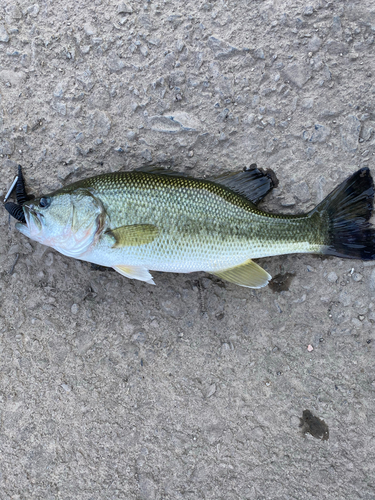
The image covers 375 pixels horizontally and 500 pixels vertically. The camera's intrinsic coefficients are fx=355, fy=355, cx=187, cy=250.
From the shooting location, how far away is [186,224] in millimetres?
2117

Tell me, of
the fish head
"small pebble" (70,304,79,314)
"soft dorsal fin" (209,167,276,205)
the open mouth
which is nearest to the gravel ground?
"small pebble" (70,304,79,314)

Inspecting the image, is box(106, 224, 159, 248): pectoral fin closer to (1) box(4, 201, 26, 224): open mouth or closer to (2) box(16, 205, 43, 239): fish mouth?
(2) box(16, 205, 43, 239): fish mouth

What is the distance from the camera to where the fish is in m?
2.11

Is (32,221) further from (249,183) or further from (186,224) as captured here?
(249,183)

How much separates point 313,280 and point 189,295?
0.85m

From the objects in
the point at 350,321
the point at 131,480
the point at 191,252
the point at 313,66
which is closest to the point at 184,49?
the point at 313,66

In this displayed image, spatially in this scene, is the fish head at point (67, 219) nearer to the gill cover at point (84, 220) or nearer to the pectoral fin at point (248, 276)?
the gill cover at point (84, 220)

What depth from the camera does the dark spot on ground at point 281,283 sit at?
7.99 feet

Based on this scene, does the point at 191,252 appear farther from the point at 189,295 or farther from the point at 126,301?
the point at 126,301

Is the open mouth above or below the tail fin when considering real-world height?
above

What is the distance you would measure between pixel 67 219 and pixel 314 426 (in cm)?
209

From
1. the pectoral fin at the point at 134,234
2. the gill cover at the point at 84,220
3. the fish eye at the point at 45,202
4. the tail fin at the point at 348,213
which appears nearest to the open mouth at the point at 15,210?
the fish eye at the point at 45,202

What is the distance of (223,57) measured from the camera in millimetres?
2371

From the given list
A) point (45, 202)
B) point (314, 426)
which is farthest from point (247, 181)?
point (314, 426)
